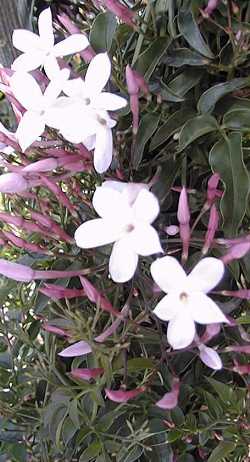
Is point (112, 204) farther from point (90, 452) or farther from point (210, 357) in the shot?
point (90, 452)

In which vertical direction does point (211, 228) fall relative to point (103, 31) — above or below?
below

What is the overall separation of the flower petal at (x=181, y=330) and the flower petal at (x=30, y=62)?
209mm

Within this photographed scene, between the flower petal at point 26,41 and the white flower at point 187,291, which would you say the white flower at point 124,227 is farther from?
the flower petal at point 26,41

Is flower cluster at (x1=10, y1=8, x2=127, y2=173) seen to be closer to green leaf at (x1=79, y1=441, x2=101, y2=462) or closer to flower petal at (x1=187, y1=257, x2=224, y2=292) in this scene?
flower petal at (x1=187, y1=257, x2=224, y2=292)

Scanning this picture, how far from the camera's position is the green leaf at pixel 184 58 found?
18.5 inches

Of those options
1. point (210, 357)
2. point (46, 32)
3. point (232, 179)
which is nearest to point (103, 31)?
point (46, 32)

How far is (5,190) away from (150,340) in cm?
16

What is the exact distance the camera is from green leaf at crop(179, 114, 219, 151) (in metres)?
0.45

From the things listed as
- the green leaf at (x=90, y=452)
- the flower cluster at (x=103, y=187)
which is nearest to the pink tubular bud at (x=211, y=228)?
the flower cluster at (x=103, y=187)

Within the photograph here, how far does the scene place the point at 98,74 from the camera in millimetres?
424

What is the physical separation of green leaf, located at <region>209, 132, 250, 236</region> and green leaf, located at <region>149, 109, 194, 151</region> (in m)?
0.04

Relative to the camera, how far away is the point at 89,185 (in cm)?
54

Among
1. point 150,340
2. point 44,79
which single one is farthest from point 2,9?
point 150,340

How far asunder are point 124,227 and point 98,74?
0.36 ft
